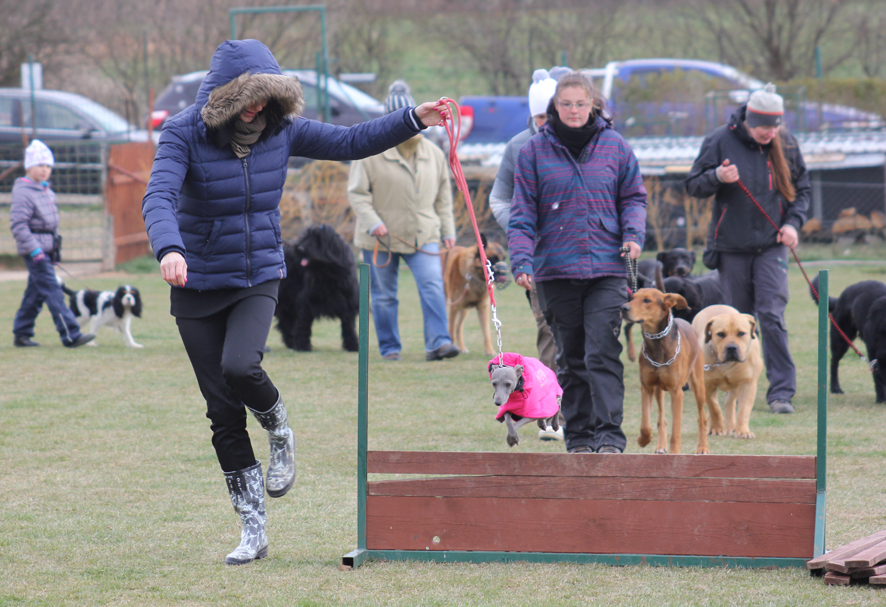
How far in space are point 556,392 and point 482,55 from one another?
20.3 meters

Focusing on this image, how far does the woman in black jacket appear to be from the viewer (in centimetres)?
575

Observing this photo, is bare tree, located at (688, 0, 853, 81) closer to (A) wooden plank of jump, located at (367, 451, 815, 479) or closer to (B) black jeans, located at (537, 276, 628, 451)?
(B) black jeans, located at (537, 276, 628, 451)

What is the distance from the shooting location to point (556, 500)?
126 inches

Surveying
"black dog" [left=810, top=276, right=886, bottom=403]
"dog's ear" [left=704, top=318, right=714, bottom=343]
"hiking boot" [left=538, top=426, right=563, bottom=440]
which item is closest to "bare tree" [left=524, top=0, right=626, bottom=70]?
"black dog" [left=810, top=276, right=886, bottom=403]

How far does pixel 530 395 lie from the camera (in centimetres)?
339

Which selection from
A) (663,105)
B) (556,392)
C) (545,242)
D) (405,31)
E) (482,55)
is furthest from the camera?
(405,31)

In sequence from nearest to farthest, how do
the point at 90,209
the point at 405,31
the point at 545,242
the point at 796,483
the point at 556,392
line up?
the point at 796,483 < the point at 556,392 < the point at 545,242 < the point at 90,209 < the point at 405,31

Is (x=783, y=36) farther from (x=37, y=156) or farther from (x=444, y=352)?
(x=37, y=156)

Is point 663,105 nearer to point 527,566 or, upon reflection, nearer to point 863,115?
point 863,115

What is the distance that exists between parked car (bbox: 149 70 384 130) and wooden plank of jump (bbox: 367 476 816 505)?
38.8ft

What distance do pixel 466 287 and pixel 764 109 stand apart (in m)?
3.23

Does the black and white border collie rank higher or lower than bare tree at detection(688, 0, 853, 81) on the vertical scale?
lower

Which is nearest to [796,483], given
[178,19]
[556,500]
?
[556,500]

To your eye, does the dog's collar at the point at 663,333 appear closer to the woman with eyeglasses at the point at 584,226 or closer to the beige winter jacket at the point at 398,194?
the woman with eyeglasses at the point at 584,226
